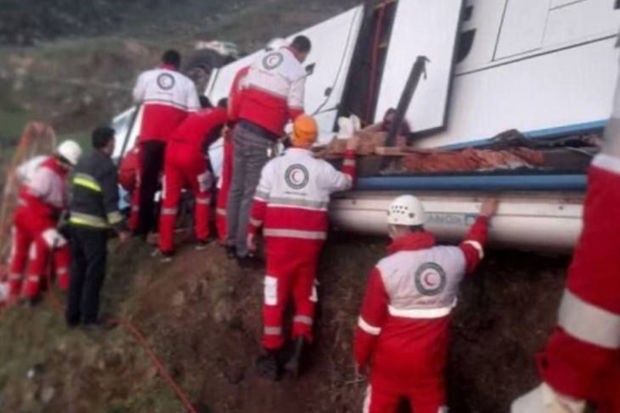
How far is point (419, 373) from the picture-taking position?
4.11 metres

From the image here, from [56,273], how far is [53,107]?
1432cm

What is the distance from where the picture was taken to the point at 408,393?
4.19 meters

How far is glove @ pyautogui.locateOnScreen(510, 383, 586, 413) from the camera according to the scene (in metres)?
2.19

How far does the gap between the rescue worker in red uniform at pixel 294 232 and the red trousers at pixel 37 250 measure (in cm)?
340

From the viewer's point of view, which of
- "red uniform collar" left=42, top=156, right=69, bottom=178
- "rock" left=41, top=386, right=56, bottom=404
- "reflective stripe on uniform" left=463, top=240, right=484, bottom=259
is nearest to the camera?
"reflective stripe on uniform" left=463, top=240, right=484, bottom=259

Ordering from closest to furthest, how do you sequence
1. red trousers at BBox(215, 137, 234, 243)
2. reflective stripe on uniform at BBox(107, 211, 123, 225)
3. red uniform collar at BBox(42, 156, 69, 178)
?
red trousers at BBox(215, 137, 234, 243) → reflective stripe on uniform at BBox(107, 211, 123, 225) → red uniform collar at BBox(42, 156, 69, 178)

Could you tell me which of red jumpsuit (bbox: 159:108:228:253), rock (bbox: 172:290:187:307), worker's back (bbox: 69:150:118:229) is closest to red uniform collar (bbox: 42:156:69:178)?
worker's back (bbox: 69:150:118:229)

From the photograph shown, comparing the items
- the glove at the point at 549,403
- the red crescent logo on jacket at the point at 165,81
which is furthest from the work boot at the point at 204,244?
the glove at the point at 549,403

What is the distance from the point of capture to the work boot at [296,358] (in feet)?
17.2

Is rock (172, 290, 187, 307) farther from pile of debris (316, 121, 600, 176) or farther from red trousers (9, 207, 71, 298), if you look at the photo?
red trousers (9, 207, 71, 298)

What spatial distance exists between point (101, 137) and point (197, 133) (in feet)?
2.49

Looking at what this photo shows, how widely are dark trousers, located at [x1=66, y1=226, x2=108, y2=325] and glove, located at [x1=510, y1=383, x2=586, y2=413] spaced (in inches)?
188

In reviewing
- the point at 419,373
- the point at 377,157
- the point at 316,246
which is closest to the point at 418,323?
the point at 419,373

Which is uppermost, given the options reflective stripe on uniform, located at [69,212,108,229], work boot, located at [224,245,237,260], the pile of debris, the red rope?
the pile of debris
